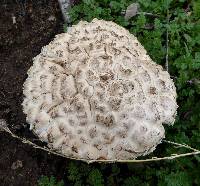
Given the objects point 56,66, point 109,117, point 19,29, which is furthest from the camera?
point 19,29

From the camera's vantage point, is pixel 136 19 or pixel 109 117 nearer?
pixel 109 117

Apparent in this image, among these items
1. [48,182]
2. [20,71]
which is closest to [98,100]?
[48,182]

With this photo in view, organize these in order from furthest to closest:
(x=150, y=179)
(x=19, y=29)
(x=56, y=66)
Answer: (x=19, y=29)
(x=150, y=179)
(x=56, y=66)

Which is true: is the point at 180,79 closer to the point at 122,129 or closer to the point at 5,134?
the point at 122,129

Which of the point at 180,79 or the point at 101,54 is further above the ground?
the point at 101,54

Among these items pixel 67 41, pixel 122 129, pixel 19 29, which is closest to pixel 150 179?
pixel 122 129

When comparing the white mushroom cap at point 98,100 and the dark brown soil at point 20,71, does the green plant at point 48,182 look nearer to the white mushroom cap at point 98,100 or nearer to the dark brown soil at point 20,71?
the dark brown soil at point 20,71
